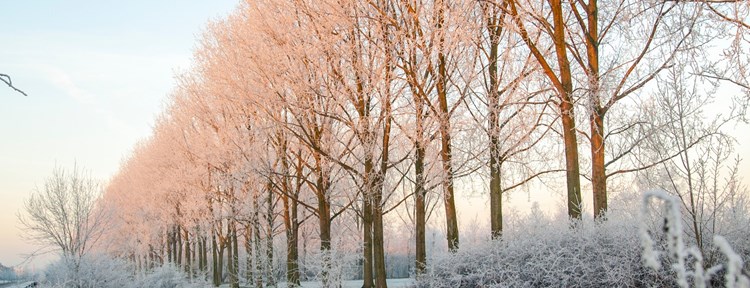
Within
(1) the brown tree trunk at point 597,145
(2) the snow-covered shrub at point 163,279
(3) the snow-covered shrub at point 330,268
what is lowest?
(2) the snow-covered shrub at point 163,279

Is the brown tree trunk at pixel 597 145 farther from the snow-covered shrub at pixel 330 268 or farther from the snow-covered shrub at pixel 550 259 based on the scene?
the snow-covered shrub at pixel 330 268

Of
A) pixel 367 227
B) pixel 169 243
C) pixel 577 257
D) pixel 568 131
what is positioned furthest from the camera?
pixel 169 243

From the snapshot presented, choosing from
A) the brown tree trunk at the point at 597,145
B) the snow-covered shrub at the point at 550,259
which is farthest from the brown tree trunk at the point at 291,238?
the brown tree trunk at the point at 597,145

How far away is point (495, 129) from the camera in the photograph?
11.2 meters

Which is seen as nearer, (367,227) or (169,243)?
(367,227)

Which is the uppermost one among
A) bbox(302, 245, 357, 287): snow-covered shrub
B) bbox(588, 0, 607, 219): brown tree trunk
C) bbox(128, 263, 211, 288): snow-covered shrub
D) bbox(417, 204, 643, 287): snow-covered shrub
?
bbox(588, 0, 607, 219): brown tree trunk

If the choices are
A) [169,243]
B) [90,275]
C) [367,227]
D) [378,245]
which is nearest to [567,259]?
[378,245]

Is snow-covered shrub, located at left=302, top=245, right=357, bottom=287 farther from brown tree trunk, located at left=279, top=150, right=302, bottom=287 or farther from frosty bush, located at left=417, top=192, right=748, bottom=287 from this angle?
brown tree trunk, located at left=279, top=150, right=302, bottom=287

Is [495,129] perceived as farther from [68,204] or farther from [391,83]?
[68,204]

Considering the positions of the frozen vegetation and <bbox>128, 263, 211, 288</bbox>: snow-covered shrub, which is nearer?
the frozen vegetation

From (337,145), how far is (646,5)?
24.9ft

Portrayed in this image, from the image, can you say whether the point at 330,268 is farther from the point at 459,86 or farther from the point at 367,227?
the point at 459,86

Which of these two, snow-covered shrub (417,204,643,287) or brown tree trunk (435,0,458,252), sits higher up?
brown tree trunk (435,0,458,252)

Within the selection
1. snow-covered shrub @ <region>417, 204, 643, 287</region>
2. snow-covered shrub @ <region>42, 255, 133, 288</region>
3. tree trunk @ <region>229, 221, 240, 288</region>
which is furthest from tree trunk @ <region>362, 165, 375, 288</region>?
snow-covered shrub @ <region>42, 255, 133, 288</region>
